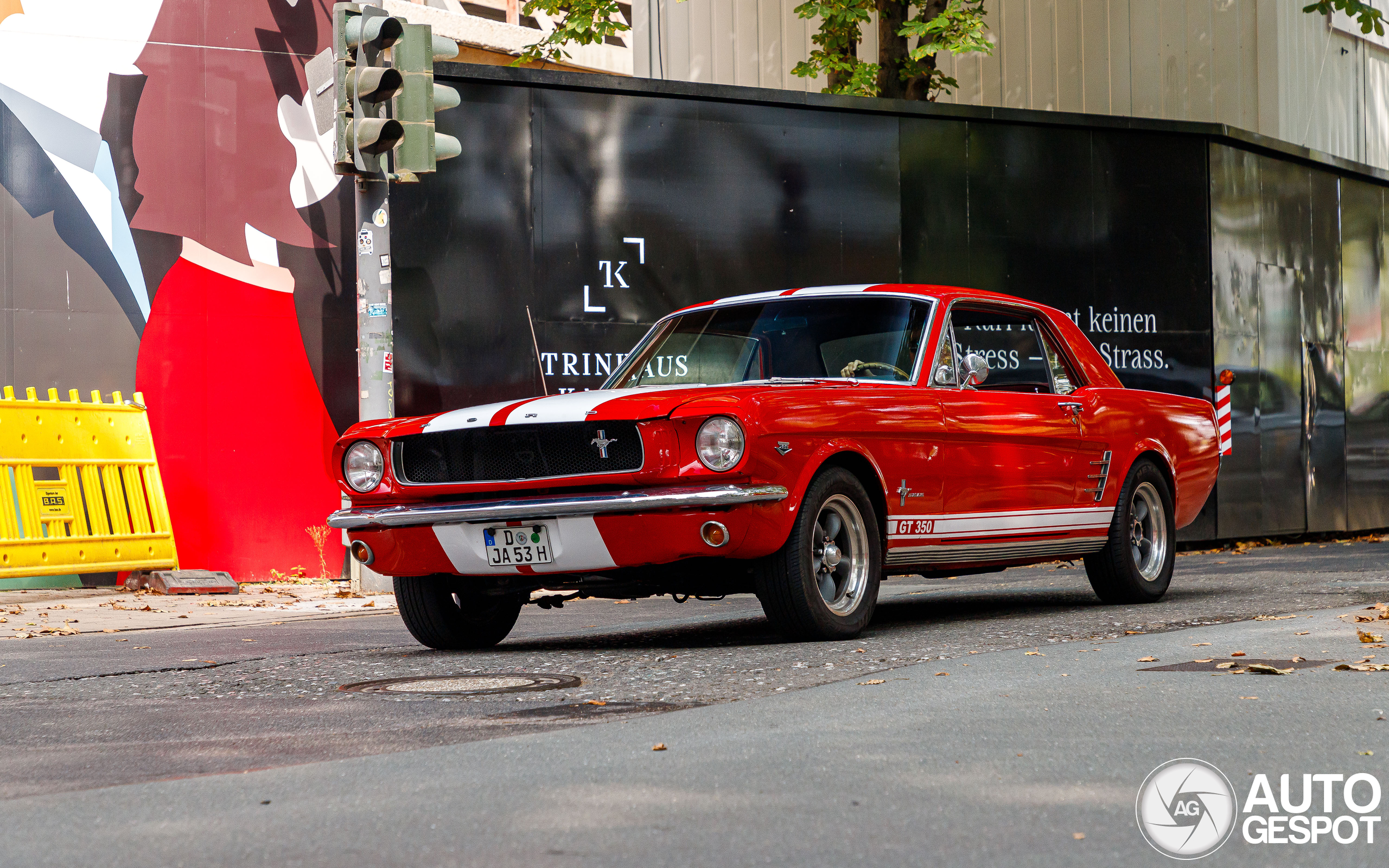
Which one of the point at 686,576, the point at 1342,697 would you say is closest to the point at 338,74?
the point at 686,576

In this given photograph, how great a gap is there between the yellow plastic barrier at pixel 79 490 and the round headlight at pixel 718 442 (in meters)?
6.75

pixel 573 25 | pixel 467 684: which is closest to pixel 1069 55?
pixel 573 25

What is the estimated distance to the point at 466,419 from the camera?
6.67 m

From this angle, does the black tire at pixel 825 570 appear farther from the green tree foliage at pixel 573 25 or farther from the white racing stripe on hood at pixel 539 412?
the green tree foliage at pixel 573 25

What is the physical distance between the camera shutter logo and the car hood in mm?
2931

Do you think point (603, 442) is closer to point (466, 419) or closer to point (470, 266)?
point (466, 419)

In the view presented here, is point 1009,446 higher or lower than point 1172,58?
lower

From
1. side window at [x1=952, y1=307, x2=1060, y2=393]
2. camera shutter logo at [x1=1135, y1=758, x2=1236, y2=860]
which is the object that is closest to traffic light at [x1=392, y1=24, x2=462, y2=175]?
side window at [x1=952, y1=307, x2=1060, y2=393]

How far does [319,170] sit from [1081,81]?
13.3 m

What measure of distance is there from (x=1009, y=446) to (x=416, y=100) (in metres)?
4.96

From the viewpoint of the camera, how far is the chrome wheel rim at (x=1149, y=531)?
345 inches

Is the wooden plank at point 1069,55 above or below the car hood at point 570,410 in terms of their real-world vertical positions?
above

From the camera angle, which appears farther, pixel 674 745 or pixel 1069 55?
pixel 1069 55

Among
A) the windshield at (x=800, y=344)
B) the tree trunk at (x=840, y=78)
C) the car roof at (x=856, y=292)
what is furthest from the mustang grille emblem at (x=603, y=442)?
the tree trunk at (x=840, y=78)
